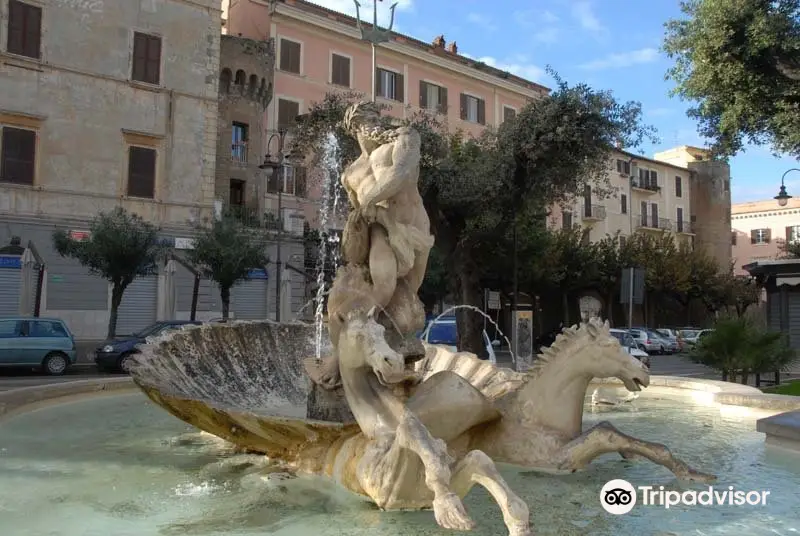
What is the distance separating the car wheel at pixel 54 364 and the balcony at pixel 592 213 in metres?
39.4

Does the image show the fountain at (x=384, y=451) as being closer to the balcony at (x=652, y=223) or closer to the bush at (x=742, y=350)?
the bush at (x=742, y=350)

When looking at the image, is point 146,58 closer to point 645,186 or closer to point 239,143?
point 239,143

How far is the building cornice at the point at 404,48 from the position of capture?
3347 cm

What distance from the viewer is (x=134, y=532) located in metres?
3.61

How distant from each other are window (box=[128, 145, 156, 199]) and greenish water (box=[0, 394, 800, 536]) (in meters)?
20.5

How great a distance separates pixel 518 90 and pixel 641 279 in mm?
32610

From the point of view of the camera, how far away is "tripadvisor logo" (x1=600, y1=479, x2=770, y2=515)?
4.03 m

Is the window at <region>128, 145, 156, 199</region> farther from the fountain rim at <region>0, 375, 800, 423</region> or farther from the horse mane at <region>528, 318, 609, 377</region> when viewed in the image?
the horse mane at <region>528, 318, 609, 377</region>

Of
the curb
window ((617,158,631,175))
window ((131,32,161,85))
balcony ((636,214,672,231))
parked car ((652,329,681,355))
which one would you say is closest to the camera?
the curb

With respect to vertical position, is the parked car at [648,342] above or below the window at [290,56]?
below

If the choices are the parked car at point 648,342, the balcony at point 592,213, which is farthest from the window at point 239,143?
the balcony at point 592,213

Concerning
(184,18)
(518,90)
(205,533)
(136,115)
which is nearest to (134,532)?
(205,533)

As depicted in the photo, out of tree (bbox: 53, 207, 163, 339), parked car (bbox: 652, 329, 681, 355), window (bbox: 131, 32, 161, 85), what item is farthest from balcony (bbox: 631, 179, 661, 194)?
tree (bbox: 53, 207, 163, 339)

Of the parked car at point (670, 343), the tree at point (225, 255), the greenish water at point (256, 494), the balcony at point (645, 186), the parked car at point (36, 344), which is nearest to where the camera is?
the greenish water at point (256, 494)
